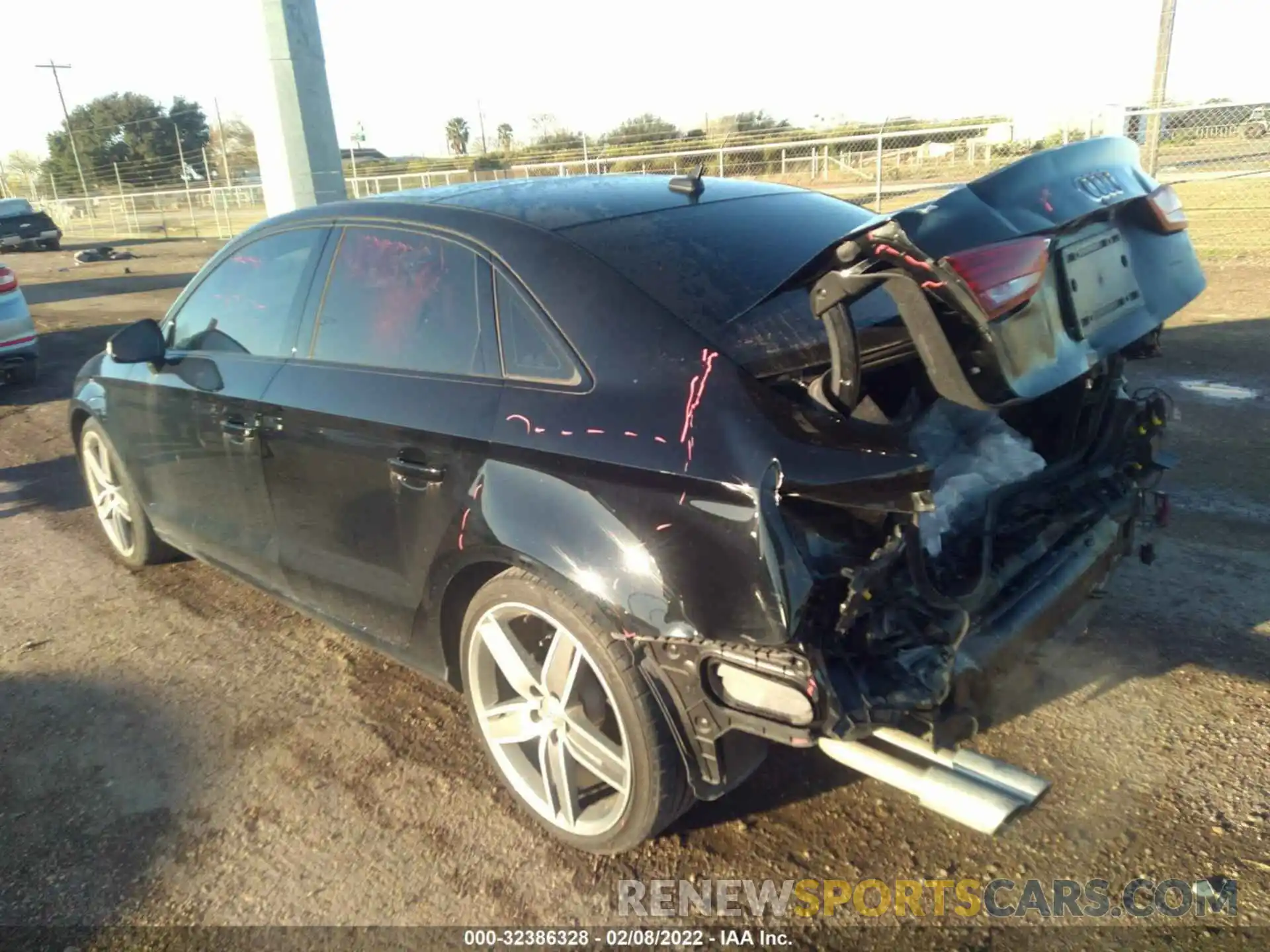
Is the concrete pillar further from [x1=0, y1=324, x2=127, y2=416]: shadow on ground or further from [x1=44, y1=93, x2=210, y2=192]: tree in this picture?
[x1=44, y1=93, x2=210, y2=192]: tree

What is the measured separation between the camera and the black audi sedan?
2.21 m

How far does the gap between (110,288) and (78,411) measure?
15.8m

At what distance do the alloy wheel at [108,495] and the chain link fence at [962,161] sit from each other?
409cm

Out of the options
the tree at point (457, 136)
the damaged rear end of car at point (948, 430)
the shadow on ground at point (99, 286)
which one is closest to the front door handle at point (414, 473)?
the damaged rear end of car at point (948, 430)

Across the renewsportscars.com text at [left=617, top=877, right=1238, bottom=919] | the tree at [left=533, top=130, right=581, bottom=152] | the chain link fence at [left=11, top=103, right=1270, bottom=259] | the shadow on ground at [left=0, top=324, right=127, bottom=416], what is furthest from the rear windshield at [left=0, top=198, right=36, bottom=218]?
the renewsportscars.com text at [left=617, top=877, right=1238, bottom=919]

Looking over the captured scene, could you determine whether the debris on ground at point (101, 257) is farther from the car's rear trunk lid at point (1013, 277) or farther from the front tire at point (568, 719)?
the car's rear trunk lid at point (1013, 277)

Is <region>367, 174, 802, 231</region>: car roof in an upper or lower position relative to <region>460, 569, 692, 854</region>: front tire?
upper

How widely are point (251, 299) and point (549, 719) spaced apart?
224 centimetres

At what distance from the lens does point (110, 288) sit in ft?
61.1

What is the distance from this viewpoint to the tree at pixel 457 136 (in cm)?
4831

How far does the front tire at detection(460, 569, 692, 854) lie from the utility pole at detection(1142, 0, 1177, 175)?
11647mm

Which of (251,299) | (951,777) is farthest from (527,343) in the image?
(251,299)

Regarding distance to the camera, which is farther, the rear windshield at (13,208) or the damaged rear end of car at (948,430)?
the rear windshield at (13,208)

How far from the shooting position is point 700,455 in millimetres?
2268
